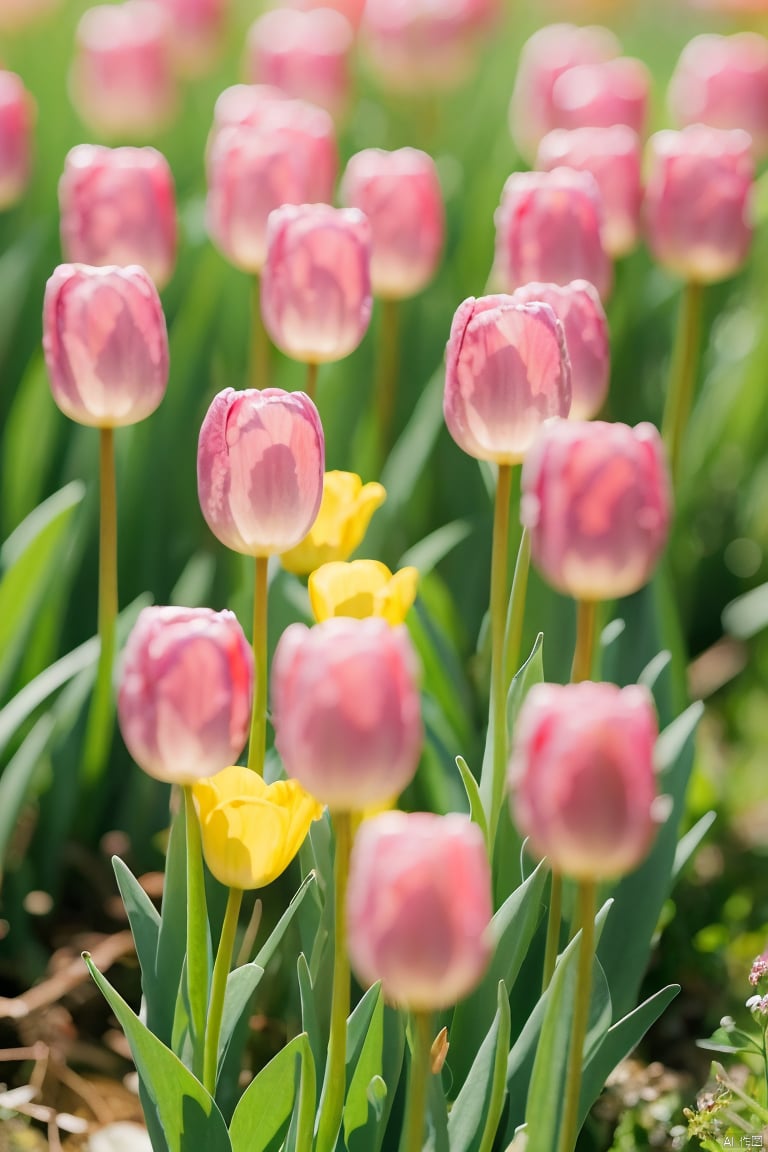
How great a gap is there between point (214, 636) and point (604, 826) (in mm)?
303

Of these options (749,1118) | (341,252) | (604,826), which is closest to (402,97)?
(341,252)

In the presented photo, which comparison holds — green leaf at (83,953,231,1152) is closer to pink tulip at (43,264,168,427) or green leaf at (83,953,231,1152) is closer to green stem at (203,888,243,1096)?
green stem at (203,888,243,1096)

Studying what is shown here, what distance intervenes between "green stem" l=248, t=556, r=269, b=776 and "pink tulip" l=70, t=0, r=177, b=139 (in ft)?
6.89

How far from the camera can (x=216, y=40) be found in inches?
161

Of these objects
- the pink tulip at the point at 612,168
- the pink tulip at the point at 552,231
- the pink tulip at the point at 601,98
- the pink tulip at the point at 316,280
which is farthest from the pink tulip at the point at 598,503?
the pink tulip at the point at 601,98

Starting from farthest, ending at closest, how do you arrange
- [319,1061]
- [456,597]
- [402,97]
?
Result: [402,97]
[456,597]
[319,1061]

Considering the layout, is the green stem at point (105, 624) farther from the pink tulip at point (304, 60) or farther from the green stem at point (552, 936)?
the pink tulip at point (304, 60)

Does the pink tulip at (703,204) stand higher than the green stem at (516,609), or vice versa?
the pink tulip at (703,204)

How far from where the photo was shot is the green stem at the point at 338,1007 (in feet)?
3.28

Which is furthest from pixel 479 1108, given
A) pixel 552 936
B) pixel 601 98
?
pixel 601 98

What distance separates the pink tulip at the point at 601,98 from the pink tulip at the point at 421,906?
2.09 meters

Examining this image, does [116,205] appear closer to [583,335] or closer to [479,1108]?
[583,335]

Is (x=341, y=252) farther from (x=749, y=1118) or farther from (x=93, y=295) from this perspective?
(x=749, y=1118)

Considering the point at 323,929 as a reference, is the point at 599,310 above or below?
above
